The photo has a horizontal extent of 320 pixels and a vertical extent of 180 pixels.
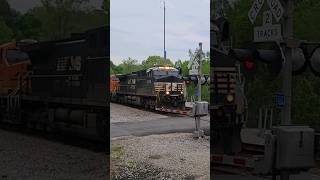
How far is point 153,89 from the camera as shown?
22.7 meters

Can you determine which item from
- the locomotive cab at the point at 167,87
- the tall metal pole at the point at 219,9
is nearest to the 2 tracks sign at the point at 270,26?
the tall metal pole at the point at 219,9

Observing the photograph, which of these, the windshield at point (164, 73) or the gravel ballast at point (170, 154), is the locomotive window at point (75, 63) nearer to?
the gravel ballast at point (170, 154)

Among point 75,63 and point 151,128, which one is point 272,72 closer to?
point 75,63

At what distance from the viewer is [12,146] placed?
666 cm

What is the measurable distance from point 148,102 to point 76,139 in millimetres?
15629

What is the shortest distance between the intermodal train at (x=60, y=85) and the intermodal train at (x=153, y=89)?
13.8 metres

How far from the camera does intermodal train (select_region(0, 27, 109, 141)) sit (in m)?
6.42

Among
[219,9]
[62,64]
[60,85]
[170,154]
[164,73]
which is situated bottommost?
[170,154]

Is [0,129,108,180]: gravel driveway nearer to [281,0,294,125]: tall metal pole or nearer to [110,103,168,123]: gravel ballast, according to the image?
[281,0,294,125]: tall metal pole

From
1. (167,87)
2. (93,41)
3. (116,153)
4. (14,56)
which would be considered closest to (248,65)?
(93,41)

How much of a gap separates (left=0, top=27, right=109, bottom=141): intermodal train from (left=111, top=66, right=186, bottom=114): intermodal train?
13839mm

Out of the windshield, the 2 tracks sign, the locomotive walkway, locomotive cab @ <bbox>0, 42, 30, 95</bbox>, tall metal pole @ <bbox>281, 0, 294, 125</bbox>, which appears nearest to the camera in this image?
tall metal pole @ <bbox>281, 0, 294, 125</bbox>

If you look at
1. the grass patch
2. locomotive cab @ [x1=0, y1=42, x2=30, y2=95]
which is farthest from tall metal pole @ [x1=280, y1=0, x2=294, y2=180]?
the grass patch

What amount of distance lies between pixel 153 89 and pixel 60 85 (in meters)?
16.0
